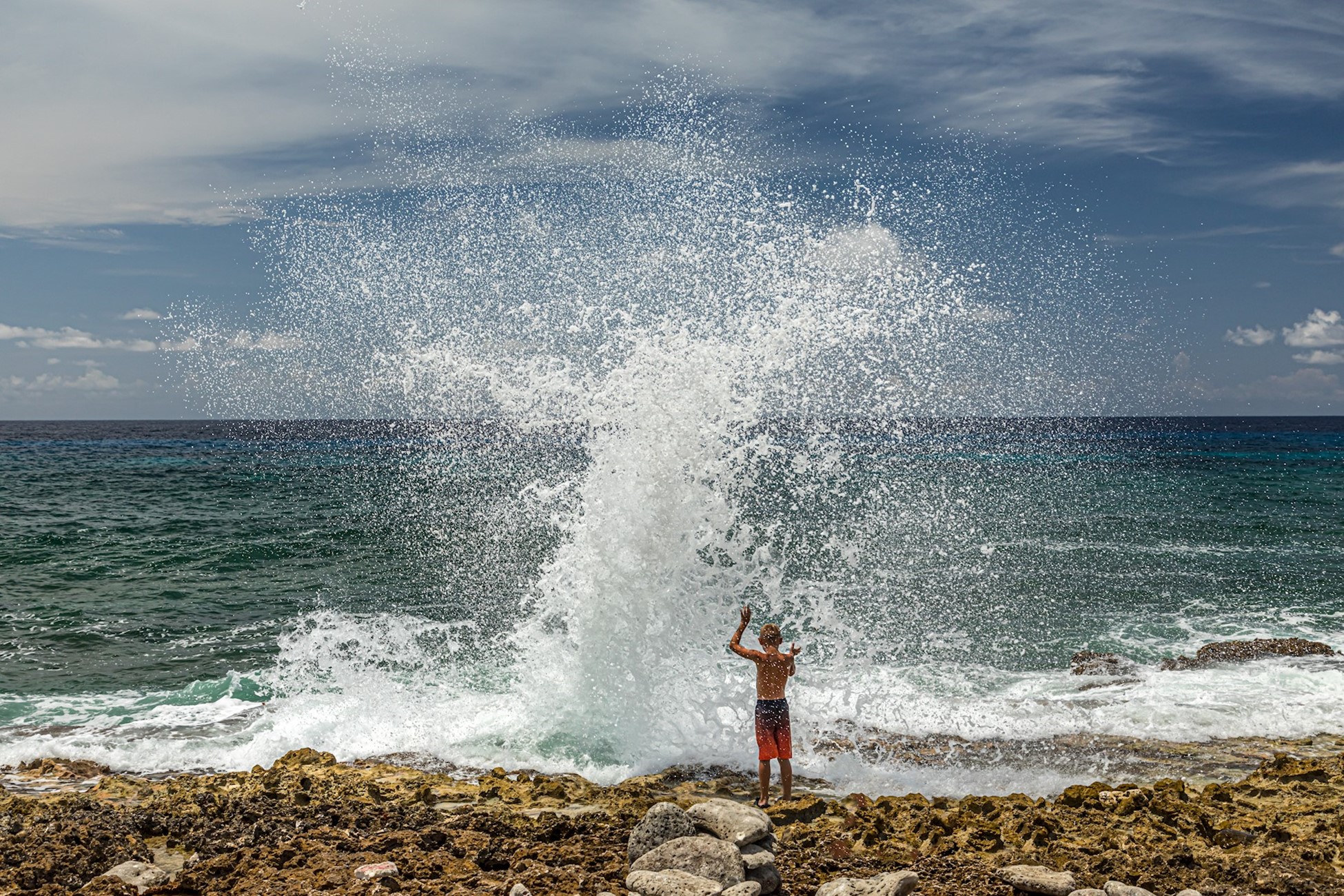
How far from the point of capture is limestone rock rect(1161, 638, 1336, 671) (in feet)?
43.5

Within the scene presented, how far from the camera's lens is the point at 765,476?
2295 inches

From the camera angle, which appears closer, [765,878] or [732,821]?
[765,878]

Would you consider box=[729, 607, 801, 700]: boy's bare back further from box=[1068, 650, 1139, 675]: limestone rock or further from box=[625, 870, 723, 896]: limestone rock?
box=[1068, 650, 1139, 675]: limestone rock

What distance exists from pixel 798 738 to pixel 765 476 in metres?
48.8

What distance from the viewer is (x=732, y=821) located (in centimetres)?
636

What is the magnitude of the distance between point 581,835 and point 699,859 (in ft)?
4.11

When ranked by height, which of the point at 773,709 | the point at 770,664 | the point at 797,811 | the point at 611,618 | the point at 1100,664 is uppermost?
the point at 770,664

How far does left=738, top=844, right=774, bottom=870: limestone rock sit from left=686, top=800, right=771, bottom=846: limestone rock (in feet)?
0.13

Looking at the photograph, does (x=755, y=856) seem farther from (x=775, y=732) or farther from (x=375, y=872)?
(x=375, y=872)

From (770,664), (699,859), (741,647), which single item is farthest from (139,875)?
(770,664)

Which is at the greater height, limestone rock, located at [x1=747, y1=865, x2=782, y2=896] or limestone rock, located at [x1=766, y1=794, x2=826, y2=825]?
limestone rock, located at [x1=747, y1=865, x2=782, y2=896]

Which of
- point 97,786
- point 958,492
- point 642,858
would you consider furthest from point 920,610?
point 958,492

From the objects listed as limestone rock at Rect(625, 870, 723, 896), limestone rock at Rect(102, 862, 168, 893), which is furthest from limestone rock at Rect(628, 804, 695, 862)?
limestone rock at Rect(102, 862, 168, 893)

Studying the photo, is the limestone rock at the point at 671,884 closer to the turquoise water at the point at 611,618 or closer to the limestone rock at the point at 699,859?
the limestone rock at the point at 699,859
